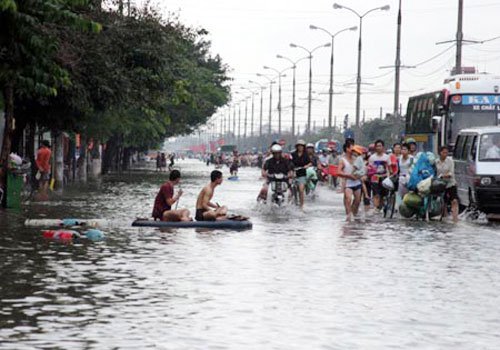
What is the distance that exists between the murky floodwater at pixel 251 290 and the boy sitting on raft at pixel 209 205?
83 cm

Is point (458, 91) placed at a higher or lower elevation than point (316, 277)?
higher

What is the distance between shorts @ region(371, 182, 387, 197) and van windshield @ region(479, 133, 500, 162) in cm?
345

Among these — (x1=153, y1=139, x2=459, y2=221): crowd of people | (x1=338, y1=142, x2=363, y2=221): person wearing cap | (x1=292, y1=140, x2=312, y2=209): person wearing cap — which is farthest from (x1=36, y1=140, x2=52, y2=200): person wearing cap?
(x1=338, y1=142, x2=363, y2=221): person wearing cap

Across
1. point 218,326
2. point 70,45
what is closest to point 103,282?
point 218,326

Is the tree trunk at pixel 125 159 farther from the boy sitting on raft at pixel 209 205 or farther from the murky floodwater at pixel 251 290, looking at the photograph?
the murky floodwater at pixel 251 290

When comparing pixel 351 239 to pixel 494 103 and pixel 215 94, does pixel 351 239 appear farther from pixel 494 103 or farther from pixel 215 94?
pixel 215 94

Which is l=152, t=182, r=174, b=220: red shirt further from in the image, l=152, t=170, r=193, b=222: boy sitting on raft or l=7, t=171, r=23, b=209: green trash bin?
l=7, t=171, r=23, b=209: green trash bin

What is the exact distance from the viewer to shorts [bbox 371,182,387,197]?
31.1 metres

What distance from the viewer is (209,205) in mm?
23906

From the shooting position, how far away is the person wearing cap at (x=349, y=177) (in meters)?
27.4

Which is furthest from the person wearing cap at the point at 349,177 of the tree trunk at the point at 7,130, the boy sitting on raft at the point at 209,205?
the tree trunk at the point at 7,130

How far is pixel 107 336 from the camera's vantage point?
1027 cm

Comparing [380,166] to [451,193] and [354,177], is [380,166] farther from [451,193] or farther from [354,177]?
[354,177]

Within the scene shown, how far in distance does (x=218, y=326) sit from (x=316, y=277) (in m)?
4.37
